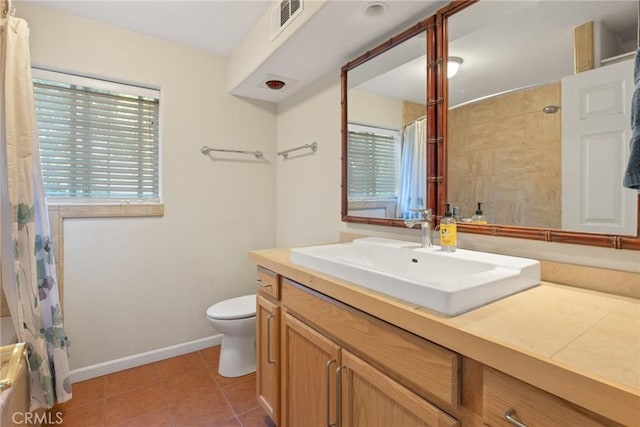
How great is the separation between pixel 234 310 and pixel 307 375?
3.18ft

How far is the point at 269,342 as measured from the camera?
1468mm

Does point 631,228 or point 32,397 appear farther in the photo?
point 32,397

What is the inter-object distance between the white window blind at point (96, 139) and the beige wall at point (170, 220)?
104mm

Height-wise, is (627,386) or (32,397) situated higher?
(627,386)

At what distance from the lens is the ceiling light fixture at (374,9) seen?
135 centimetres

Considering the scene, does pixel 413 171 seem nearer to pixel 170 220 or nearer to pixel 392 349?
pixel 392 349

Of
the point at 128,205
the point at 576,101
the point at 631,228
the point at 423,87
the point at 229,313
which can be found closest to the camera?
the point at 631,228

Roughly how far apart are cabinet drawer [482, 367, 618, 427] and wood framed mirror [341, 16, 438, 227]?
885mm

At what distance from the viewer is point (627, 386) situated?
46cm

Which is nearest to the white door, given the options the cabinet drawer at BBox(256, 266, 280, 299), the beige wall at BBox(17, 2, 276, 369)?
the cabinet drawer at BBox(256, 266, 280, 299)

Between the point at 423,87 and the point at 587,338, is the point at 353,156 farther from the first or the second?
the point at 587,338

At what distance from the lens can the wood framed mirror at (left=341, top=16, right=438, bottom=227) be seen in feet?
4.67

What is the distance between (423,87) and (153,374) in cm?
239

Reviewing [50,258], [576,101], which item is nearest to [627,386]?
[576,101]
